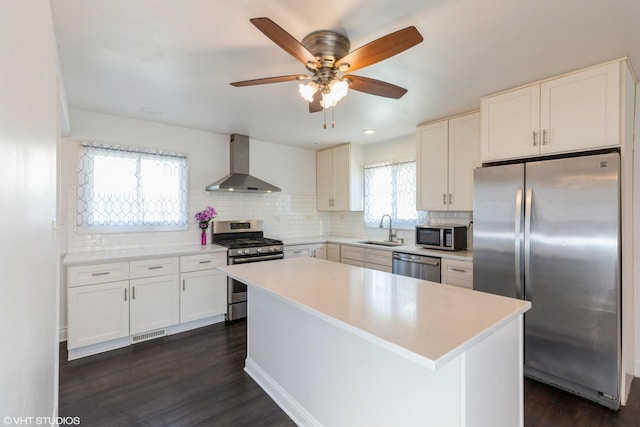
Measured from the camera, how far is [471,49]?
6.31 ft

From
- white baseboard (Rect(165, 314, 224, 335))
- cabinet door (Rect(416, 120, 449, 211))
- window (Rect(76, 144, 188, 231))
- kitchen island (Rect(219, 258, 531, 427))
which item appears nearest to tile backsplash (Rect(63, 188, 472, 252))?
window (Rect(76, 144, 188, 231))

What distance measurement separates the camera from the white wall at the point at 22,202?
0.68m

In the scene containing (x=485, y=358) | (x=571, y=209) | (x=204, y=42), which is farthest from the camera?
(x=571, y=209)

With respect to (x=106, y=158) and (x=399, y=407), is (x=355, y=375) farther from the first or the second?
(x=106, y=158)

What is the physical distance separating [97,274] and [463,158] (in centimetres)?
383

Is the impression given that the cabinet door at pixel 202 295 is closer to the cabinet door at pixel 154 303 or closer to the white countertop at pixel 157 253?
the cabinet door at pixel 154 303

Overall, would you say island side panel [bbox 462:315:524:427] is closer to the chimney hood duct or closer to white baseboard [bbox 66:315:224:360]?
white baseboard [bbox 66:315:224:360]

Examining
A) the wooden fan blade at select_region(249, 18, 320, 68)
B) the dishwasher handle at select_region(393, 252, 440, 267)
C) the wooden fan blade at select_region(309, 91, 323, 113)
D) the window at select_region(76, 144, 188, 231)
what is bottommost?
the dishwasher handle at select_region(393, 252, 440, 267)

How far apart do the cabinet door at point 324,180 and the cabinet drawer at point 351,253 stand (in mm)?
903

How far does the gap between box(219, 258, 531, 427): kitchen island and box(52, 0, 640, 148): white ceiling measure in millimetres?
1487

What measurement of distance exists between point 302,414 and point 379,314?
3.57 feet

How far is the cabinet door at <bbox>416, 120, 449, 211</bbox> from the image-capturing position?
3.40 meters

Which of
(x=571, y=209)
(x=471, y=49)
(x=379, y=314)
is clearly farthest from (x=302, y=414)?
(x=471, y=49)

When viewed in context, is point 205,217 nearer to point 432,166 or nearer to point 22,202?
point 432,166
